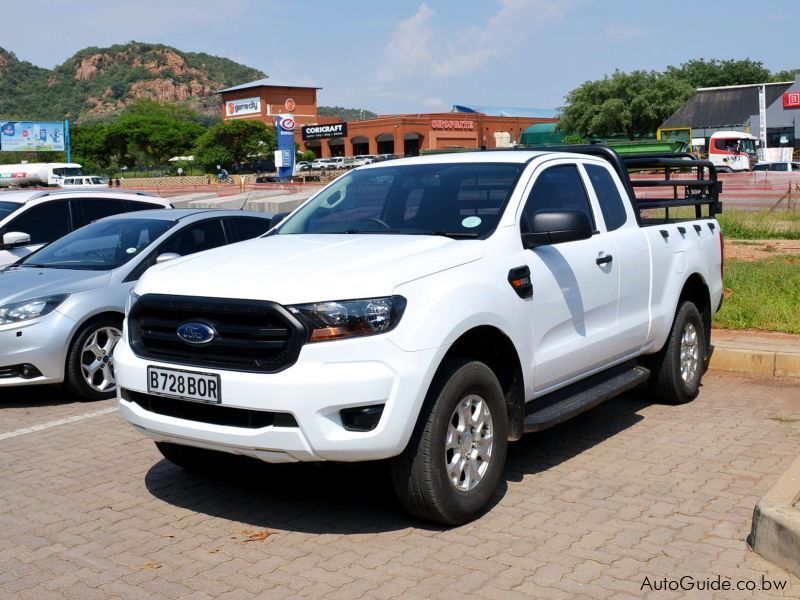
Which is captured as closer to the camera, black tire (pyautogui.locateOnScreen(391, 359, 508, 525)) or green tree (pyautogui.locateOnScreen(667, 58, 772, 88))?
black tire (pyautogui.locateOnScreen(391, 359, 508, 525))

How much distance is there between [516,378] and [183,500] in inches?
78.2

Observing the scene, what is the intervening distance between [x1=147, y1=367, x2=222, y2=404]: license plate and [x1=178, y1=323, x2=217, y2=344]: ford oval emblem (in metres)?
0.16

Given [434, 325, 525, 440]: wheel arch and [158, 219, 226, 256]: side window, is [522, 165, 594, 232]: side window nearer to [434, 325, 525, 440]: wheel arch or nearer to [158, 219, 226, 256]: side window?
[434, 325, 525, 440]: wheel arch

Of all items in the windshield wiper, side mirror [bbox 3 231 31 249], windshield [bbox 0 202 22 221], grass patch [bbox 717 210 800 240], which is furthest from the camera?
grass patch [bbox 717 210 800 240]

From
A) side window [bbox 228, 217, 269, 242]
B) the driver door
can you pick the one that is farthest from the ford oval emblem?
side window [bbox 228, 217, 269, 242]

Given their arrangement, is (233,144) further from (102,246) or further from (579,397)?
(579,397)

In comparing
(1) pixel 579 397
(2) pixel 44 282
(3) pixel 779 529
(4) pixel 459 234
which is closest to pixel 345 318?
(4) pixel 459 234

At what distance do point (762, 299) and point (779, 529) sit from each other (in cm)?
637

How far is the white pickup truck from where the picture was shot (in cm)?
429

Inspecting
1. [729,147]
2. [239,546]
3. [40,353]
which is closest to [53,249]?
[40,353]

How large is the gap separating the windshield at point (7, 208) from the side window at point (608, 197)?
703 centimetres

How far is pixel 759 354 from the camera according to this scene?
318 inches

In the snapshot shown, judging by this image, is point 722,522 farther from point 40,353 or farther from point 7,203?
point 7,203

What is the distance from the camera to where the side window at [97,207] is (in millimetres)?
A: 10617
